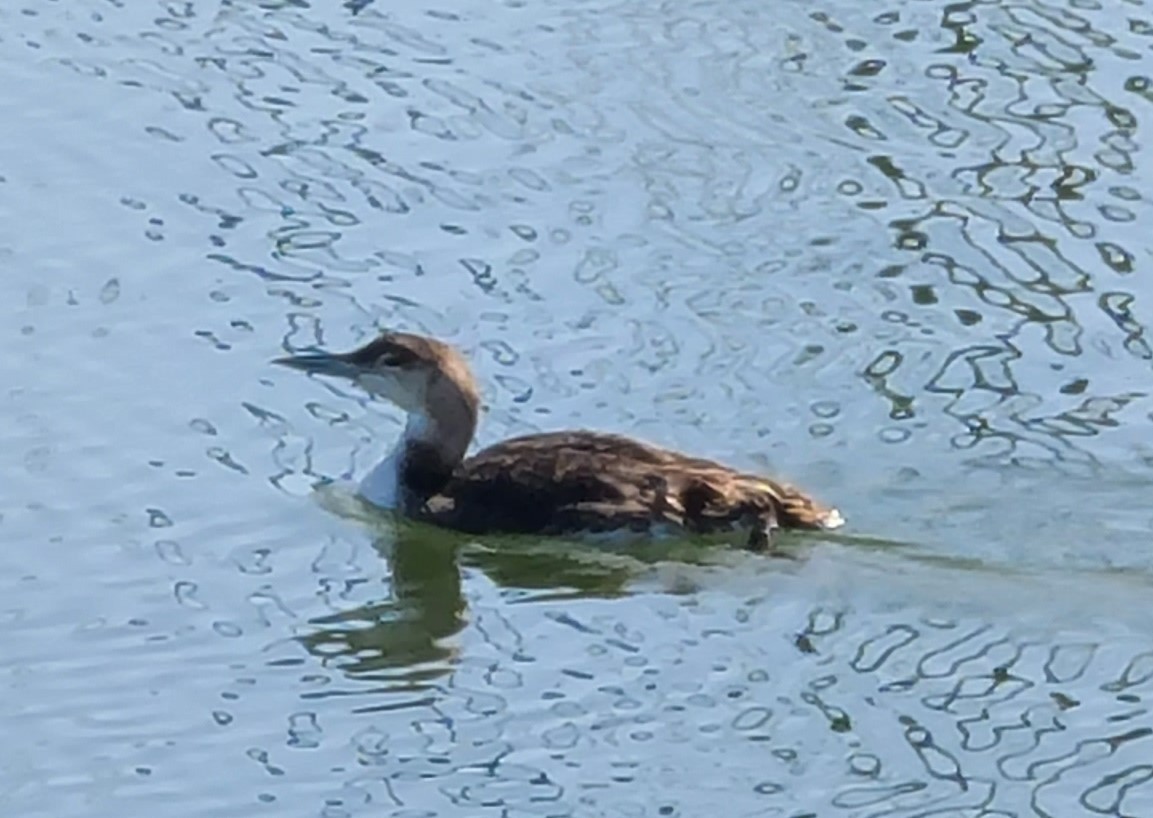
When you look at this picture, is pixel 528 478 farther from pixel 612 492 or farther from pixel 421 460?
pixel 421 460

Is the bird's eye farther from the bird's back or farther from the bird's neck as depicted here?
the bird's back

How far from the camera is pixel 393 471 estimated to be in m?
12.4

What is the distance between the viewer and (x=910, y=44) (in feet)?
52.8

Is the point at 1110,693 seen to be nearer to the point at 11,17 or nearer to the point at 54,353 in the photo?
the point at 54,353

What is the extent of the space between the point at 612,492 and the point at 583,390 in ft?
2.91

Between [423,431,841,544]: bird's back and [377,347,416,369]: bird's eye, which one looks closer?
[423,431,841,544]: bird's back

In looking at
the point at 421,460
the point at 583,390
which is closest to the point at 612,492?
the point at 421,460

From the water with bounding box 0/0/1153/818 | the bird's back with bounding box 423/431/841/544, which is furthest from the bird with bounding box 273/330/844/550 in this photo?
the water with bounding box 0/0/1153/818

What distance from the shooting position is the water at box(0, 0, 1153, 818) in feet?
33.6

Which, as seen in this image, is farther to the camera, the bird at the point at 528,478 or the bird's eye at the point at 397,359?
the bird's eye at the point at 397,359

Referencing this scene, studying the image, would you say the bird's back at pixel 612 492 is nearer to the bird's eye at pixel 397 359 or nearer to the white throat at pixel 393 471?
the white throat at pixel 393 471

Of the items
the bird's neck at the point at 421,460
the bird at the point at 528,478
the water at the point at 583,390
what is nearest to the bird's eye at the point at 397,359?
the bird at the point at 528,478

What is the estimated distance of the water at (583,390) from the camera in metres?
10.2

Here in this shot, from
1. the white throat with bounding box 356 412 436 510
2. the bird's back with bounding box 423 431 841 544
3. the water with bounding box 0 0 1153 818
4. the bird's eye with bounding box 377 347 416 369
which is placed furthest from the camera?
the bird's eye with bounding box 377 347 416 369
